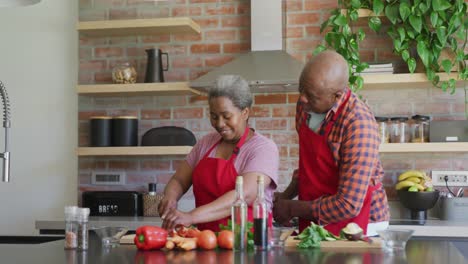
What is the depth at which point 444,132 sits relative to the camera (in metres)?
4.26

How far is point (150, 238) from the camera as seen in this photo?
2.26 m

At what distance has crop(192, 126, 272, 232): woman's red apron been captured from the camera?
8.93ft

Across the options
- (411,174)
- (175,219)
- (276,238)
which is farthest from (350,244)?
(411,174)

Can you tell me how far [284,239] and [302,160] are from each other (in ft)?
1.45

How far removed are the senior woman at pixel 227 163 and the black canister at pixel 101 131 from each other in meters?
1.90

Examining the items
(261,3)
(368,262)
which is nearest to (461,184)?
(261,3)

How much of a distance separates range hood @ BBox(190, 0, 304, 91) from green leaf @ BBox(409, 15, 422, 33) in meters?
0.69

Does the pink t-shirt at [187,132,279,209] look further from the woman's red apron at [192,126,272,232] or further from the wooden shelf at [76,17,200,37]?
the wooden shelf at [76,17,200,37]

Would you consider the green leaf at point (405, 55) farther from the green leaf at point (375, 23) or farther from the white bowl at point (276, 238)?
the white bowl at point (276, 238)

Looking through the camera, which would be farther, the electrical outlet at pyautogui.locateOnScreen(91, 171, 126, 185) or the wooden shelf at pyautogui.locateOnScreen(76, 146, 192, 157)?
the electrical outlet at pyautogui.locateOnScreen(91, 171, 126, 185)

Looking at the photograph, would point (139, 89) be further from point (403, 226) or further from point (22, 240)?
point (403, 226)

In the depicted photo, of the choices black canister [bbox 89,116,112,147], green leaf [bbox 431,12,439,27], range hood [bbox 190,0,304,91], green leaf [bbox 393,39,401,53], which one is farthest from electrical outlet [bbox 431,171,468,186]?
black canister [bbox 89,116,112,147]

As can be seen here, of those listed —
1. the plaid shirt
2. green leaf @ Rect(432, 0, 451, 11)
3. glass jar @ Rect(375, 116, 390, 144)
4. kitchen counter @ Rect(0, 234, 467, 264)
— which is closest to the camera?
kitchen counter @ Rect(0, 234, 467, 264)

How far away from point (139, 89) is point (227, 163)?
6.40ft
